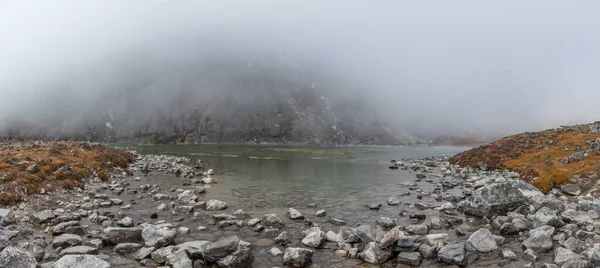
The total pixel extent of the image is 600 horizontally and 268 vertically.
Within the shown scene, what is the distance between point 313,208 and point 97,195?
61.1ft

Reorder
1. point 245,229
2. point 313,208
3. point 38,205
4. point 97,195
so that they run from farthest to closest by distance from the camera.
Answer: point 97,195
point 313,208
point 38,205
point 245,229

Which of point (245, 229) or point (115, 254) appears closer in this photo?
point (115, 254)

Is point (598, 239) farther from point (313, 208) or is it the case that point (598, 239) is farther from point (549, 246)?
point (313, 208)

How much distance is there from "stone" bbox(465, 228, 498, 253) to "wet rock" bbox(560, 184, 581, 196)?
18204mm

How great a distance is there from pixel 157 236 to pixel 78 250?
3.23 metres

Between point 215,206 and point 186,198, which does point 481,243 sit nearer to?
point 215,206

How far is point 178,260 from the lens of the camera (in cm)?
1262

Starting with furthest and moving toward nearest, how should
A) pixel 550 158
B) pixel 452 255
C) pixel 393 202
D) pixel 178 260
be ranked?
pixel 550 158, pixel 393 202, pixel 452 255, pixel 178 260

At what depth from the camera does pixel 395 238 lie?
45.6ft

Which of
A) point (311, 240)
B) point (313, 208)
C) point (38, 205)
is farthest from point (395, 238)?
point (38, 205)

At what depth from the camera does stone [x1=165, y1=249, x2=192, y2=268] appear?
1223 cm

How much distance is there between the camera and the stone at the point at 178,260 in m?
12.2

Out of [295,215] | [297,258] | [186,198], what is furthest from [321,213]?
[186,198]

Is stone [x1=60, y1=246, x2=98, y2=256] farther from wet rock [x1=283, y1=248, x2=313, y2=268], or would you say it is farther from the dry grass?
the dry grass
